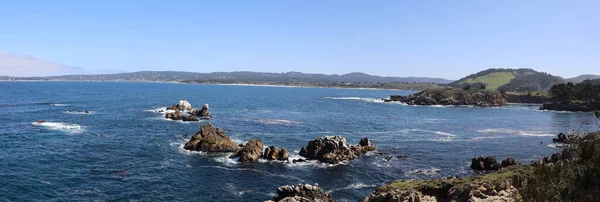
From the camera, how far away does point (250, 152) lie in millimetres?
70688

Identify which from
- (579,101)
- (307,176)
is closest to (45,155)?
(307,176)

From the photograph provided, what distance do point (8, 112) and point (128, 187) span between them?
10212 cm

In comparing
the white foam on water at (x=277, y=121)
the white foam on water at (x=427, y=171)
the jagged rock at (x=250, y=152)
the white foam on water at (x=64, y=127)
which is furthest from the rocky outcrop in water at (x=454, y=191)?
the white foam on water at (x=64, y=127)

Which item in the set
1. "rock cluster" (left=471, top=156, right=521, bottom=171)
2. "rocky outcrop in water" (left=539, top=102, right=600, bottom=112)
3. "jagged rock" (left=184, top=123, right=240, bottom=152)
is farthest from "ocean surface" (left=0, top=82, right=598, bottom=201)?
"rocky outcrop in water" (left=539, top=102, right=600, bottom=112)

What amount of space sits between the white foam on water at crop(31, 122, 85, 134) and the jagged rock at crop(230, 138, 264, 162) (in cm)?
4565

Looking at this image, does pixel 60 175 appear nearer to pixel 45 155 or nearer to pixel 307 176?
pixel 45 155

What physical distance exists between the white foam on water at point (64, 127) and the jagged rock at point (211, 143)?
32.7 m

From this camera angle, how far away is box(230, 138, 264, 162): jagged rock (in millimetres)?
69625

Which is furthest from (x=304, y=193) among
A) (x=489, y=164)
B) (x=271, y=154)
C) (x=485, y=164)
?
(x=489, y=164)

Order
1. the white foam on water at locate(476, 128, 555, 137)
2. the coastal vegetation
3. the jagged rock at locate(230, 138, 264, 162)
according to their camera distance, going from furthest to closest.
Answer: the coastal vegetation < the white foam on water at locate(476, 128, 555, 137) < the jagged rock at locate(230, 138, 264, 162)

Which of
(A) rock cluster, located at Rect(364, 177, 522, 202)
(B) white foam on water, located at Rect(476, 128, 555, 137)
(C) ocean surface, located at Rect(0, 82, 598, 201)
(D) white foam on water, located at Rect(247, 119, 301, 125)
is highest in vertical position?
(A) rock cluster, located at Rect(364, 177, 522, 202)

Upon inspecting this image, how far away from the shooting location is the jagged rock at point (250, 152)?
69.6 metres

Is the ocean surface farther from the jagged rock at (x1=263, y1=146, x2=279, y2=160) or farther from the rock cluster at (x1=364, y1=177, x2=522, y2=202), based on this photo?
the rock cluster at (x1=364, y1=177, x2=522, y2=202)

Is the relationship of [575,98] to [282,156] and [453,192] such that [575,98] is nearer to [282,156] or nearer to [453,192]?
[282,156]
